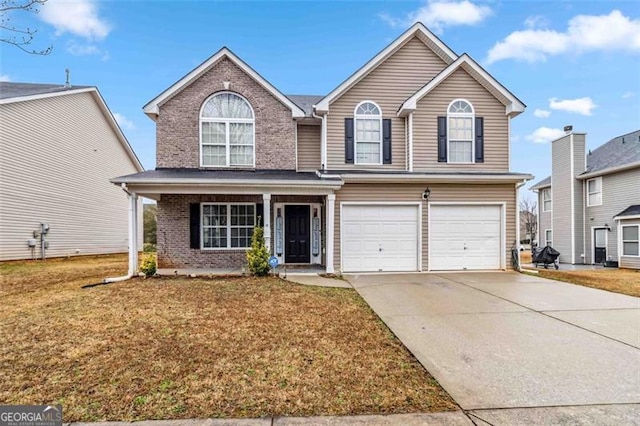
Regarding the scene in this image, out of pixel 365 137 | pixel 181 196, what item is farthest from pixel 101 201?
pixel 365 137

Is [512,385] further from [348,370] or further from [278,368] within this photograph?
[278,368]

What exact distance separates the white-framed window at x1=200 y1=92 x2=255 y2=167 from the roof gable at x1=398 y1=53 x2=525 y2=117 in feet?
18.3

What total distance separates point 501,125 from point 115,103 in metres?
22.4

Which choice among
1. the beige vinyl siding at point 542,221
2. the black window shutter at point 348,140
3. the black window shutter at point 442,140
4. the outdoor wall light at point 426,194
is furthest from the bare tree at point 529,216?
the black window shutter at point 348,140

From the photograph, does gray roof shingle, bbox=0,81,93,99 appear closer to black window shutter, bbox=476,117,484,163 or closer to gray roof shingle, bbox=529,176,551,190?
black window shutter, bbox=476,117,484,163

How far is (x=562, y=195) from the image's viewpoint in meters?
20.0

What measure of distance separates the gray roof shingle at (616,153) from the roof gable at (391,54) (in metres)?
11.3

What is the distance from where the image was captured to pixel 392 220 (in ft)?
38.2

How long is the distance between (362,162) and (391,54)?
4.20 m

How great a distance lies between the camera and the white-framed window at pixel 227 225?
12391 millimetres

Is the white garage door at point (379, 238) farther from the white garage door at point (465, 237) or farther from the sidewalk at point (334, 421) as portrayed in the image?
the sidewalk at point (334, 421)

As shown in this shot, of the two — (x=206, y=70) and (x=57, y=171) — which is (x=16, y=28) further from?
(x=57, y=171)

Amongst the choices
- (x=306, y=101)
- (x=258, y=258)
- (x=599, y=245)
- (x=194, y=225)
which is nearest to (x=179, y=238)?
(x=194, y=225)

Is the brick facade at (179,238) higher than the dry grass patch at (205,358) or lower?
higher
